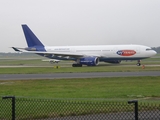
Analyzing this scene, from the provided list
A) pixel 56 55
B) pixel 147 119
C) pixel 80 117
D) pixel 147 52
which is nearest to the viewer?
pixel 147 119

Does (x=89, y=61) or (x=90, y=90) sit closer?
(x=90, y=90)

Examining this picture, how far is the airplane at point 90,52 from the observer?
5425 centimetres

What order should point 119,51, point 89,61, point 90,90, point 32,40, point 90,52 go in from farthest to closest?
point 32,40
point 90,52
point 119,51
point 89,61
point 90,90

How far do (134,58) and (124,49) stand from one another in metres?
2.18

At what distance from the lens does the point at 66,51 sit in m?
60.7

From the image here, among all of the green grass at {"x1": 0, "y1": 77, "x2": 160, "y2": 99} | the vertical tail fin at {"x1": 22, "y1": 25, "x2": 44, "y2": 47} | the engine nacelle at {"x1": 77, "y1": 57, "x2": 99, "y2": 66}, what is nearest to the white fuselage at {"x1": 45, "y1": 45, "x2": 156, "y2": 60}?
the engine nacelle at {"x1": 77, "y1": 57, "x2": 99, "y2": 66}

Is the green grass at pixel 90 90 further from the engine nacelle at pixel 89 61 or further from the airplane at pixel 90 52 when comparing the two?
the airplane at pixel 90 52

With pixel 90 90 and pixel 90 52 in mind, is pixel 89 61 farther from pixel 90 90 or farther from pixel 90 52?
pixel 90 90

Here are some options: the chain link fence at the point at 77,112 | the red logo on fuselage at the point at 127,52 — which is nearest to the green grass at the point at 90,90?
the chain link fence at the point at 77,112

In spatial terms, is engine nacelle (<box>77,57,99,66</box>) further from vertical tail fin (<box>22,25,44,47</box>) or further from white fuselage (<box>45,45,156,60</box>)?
vertical tail fin (<box>22,25,44,47</box>)

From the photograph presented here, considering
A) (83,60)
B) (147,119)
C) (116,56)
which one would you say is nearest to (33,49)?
(83,60)

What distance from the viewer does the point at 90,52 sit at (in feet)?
190

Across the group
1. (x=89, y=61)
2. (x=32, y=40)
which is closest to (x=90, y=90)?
(x=89, y=61)

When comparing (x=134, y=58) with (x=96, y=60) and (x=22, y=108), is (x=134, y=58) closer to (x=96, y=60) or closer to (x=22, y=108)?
(x=96, y=60)
